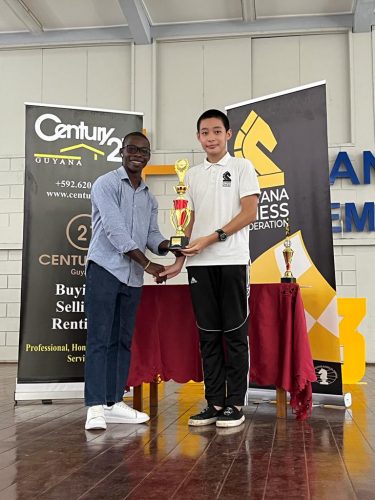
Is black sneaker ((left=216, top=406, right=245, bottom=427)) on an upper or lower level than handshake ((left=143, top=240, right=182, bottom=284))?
lower

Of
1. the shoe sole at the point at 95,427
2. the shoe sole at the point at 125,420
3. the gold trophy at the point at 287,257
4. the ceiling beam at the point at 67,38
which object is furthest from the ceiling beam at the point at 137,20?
the shoe sole at the point at 95,427

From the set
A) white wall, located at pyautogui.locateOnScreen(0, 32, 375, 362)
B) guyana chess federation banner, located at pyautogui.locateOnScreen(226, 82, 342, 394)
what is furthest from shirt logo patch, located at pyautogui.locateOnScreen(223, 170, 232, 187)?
white wall, located at pyautogui.locateOnScreen(0, 32, 375, 362)

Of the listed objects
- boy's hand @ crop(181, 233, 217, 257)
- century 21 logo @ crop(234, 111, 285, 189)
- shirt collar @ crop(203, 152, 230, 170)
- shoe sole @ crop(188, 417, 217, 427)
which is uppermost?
century 21 logo @ crop(234, 111, 285, 189)

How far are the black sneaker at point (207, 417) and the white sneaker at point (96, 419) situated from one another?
401 mm

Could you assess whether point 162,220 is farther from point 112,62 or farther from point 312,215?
point 312,215

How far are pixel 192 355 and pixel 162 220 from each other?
4.19m

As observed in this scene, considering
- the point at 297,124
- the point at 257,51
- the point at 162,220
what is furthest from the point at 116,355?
the point at 257,51

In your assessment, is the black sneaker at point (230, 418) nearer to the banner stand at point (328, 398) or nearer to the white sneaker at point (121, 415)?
the white sneaker at point (121, 415)

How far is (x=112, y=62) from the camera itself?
7.32 m

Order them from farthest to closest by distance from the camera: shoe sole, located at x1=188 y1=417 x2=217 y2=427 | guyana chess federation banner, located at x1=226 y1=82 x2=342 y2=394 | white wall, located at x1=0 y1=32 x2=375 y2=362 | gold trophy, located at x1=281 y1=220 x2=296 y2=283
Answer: white wall, located at x1=0 y1=32 x2=375 y2=362 < guyana chess federation banner, located at x1=226 y1=82 x2=342 y2=394 < gold trophy, located at x1=281 y1=220 x2=296 y2=283 < shoe sole, located at x1=188 y1=417 x2=217 y2=427

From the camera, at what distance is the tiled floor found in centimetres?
160

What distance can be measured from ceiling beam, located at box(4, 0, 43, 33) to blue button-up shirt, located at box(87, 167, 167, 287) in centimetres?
487

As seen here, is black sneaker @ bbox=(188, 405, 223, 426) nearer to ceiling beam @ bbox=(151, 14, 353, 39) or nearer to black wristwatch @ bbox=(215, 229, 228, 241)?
black wristwatch @ bbox=(215, 229, 228, 241)

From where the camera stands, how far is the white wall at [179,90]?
6730 mm
